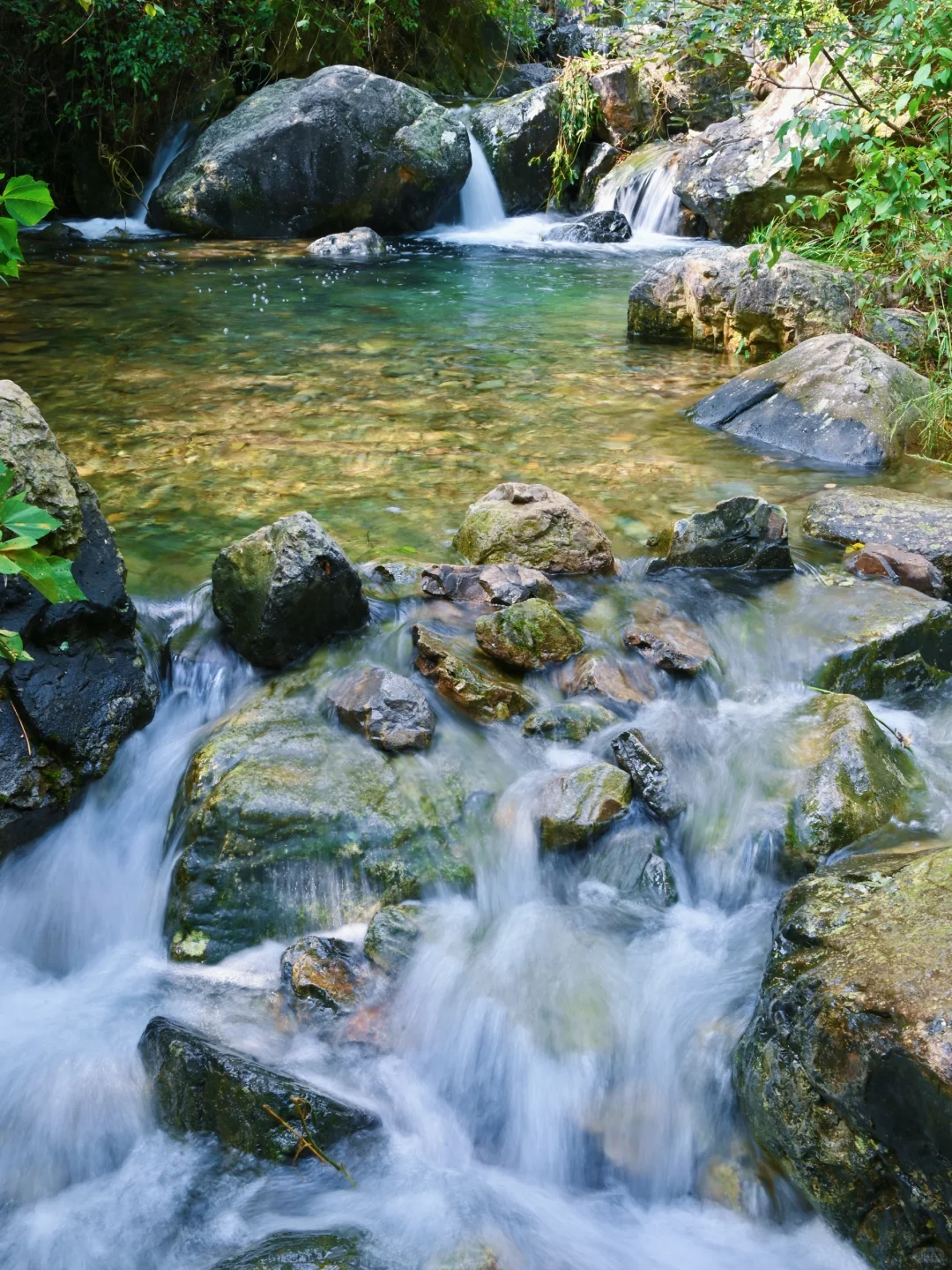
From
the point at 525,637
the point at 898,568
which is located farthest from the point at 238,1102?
the point at 898,568

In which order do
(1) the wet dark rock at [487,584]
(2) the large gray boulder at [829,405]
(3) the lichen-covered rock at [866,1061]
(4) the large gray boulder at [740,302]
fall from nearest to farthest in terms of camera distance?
(3) the lichen-covered rock at [866,1061]
(1) the wet dark rock at [487,584]
(2) the large gray boulder at [829,405]
(4) the large gray boulder at [740,302]

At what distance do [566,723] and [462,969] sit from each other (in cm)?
93

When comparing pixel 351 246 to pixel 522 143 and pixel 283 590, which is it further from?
pixel 283 590

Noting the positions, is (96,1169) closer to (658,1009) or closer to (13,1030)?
(13,1030)

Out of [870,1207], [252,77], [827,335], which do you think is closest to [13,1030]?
[870,1207]

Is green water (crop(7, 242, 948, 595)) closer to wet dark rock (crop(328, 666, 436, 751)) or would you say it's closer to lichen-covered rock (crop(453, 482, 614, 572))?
lichen-covered rock (crop(453, 482, 614, 572))

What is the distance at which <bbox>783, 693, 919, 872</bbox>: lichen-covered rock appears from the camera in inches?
122

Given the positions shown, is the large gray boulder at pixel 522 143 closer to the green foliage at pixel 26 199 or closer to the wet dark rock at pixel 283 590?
the wet dark rock at pixel 283 590

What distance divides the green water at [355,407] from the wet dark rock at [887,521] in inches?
10.8

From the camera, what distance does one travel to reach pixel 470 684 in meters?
3.55

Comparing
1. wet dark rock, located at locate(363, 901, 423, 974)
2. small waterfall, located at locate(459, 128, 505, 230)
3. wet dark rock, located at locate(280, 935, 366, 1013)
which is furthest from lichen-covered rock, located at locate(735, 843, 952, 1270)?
small waterfall, located at locate(459, 128, 505, 230)

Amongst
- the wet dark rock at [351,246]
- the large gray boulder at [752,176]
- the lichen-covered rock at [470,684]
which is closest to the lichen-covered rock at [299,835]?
the lichen-covered rock at [470,684]

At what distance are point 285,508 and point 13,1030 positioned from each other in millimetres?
2580

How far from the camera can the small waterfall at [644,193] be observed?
12.5 metres
